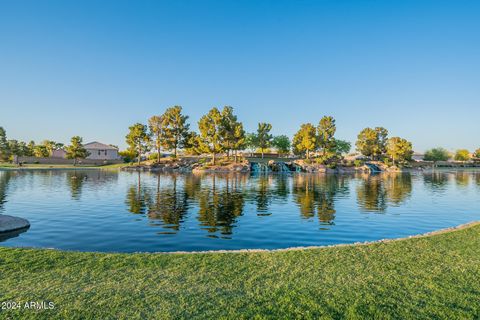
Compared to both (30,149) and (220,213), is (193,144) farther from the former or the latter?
(220,213)

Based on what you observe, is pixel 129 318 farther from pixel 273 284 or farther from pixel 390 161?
pixel 390 161

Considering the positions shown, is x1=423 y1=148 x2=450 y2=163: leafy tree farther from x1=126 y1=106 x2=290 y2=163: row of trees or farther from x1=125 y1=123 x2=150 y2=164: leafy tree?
x1=125 y1=123 x2=150 y2=164: leafy tree

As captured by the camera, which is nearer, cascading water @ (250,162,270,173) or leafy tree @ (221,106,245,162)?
cascading water @ (250,162,270,173)

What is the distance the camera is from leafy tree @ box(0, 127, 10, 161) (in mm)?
82812

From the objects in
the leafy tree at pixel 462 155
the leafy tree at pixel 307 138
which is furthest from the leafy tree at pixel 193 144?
the leafy tree at pixel 462 155

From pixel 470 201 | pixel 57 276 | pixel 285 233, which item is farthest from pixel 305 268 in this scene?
pixel 470 201

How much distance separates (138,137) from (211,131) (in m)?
20.7

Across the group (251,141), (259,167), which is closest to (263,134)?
(251,141)

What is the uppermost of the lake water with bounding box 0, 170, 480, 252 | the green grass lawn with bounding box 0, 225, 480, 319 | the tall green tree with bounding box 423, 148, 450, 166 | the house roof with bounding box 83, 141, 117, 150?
the house roof with bounding box 83, 141, 117, 150

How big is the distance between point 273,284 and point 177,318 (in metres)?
2.23

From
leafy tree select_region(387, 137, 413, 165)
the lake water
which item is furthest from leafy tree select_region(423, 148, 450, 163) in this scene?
the lake water

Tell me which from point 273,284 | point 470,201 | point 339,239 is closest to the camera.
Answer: point 273,284

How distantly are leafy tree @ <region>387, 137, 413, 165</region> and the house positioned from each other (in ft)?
318

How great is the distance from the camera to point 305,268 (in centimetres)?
734
